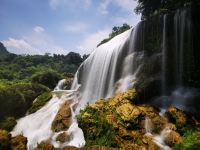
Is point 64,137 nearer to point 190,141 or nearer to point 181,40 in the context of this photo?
point 190,141

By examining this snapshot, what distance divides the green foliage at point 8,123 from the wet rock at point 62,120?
4.26m

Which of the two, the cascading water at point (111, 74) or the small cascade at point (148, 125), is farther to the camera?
the cascading water at point (111, 74)

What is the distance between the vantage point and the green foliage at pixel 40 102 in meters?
22.0

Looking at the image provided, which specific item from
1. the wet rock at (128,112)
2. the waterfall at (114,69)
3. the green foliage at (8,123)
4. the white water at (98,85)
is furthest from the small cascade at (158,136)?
the green foliage at (8,123)

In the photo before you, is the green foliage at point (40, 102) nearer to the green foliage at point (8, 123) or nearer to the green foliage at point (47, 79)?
the green foliage at point (8, 123)

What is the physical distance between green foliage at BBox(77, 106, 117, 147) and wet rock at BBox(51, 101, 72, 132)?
8.77 feet

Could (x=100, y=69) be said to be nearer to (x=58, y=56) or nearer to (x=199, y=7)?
(x=199, y=7)

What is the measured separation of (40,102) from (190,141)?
14741 mm

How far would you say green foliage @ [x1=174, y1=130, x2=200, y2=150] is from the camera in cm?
1073

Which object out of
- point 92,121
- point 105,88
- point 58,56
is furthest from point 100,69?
point 58,56

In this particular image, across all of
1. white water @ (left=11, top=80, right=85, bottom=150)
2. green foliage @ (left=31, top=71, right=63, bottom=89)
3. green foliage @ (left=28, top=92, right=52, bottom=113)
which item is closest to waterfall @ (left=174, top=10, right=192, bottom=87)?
white water @ (left=11, top=80, right=85, bottom=150)

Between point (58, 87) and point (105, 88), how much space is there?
13258mm

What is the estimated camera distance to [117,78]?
20750mm

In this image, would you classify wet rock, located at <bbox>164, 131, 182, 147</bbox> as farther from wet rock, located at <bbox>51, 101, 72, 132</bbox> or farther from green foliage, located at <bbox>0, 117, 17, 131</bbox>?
green foliage, located at <bbox>0, 117, 17, 131</bbox>
